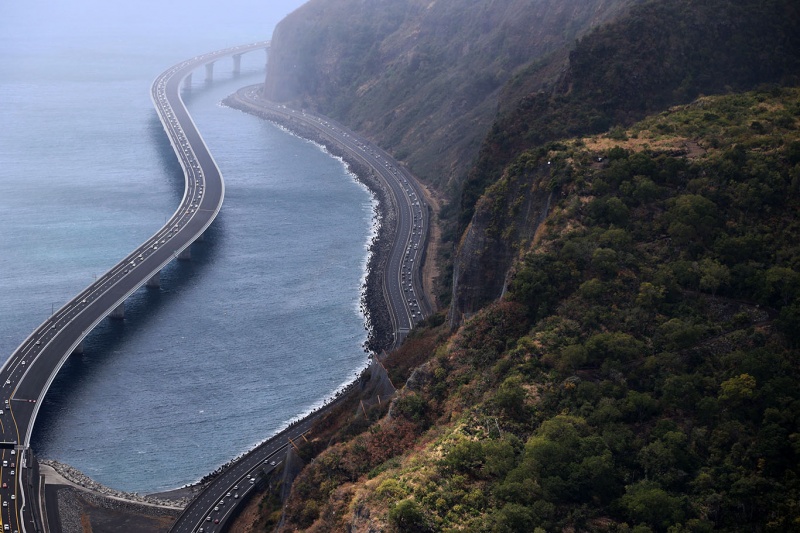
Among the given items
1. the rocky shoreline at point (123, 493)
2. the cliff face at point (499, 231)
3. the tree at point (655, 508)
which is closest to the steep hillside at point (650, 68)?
the cliff face at point (499, 231)

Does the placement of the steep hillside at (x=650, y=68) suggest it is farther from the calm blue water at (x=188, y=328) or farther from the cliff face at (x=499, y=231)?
the calm blue water at (x=188, y=328)

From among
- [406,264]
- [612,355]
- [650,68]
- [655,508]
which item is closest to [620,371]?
[612,355]

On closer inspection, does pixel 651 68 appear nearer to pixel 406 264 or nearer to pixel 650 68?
pixel 650 68

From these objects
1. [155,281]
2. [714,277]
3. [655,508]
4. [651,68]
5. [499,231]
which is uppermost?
[651,68]

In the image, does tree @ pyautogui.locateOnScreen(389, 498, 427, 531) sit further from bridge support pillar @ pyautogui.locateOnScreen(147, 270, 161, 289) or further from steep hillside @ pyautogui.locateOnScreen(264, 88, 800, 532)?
bridge support pillar @ pyautogui.locateOnScreen(147, 270, 161, 289)

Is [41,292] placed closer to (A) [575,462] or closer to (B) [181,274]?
(B) [181,274]

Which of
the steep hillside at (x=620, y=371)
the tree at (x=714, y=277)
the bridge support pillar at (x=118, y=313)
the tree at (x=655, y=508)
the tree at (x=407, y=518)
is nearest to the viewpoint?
the tree at (x=655, y=508)

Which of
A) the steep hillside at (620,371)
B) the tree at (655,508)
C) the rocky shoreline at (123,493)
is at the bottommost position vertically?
the rocky shoreline at (123,493)

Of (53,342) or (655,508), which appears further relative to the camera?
(53,342)
